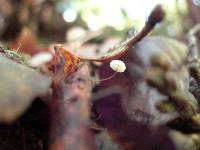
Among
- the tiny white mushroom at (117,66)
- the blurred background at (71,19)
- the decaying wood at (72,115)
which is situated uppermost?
the blurred background at (71,19)

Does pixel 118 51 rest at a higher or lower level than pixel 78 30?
lower

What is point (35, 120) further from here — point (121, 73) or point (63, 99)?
point (121, 73)

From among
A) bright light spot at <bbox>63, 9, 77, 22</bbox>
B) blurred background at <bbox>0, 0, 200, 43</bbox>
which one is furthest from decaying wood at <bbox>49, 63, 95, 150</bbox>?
bright light spot at <bbox>63, 9, 77, 22</bbox>

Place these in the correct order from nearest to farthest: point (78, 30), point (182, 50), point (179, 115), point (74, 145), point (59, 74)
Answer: point (74, 145), point (59, 74), point (179, 115), point (182, 50), point (78, 30)

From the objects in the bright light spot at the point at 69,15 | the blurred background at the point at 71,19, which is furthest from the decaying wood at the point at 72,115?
the bright light spot at the point at 69,15

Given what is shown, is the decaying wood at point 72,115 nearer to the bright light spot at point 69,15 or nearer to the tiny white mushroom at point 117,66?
the tiny white mushroom at point 117,66

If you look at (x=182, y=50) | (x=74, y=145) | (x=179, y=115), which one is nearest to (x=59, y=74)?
(x=74, y=145)

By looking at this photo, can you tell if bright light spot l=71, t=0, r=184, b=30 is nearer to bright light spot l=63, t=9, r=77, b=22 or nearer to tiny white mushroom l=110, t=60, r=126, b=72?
bright light spot l=63, t=9, r=77, b=22
